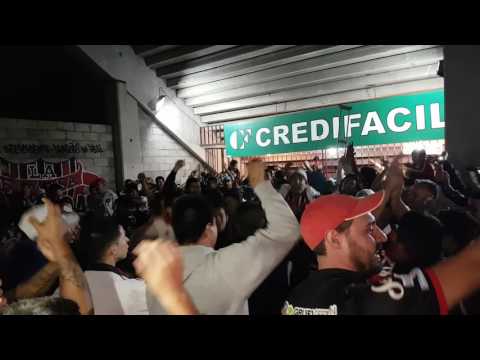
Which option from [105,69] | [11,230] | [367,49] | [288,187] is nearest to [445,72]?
[367,49]

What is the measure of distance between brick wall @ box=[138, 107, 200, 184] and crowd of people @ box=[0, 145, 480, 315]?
14.5ft

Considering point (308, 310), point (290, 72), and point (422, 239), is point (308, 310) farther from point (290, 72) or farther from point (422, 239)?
point (290, 72)

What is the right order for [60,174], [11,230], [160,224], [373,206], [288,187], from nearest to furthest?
[373,206] < [160,224] < [288,187] < [11,230] < [60,174]

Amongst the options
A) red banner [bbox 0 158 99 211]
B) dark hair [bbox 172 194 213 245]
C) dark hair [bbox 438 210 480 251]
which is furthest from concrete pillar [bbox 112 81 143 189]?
dark hair [bbox 438 210 480 251]

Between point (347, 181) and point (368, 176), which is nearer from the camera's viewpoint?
point (347, 181)

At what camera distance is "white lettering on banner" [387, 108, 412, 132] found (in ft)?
20.9

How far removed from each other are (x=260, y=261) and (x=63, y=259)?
1020 millimetres

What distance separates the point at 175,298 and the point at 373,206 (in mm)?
962

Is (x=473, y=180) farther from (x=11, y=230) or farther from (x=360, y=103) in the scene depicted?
(x=360, y=103)

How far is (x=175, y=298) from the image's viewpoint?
67.2 inches

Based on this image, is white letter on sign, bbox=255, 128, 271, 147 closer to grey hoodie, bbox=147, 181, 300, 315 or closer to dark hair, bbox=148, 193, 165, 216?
dark hair, bbox=148, 193, 165, 216

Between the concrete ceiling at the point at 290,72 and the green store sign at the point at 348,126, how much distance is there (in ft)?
1.24

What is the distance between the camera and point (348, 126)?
6805 millimetres

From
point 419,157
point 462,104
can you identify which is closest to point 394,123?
point 462,104
